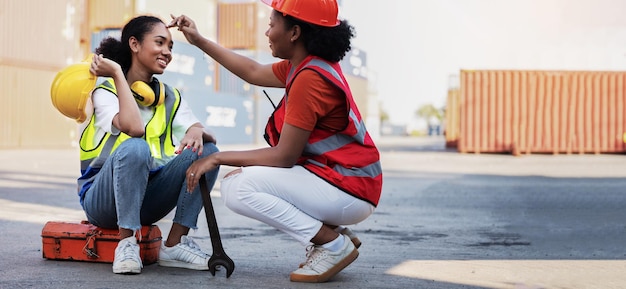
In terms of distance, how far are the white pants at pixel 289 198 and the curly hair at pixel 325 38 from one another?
507 millimetres

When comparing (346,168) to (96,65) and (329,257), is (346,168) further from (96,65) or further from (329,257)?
(96,65)

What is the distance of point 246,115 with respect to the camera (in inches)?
1415

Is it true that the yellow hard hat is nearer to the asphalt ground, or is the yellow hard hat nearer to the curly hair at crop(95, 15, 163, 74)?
the curly hair at crop(95, 15, 163, 74)

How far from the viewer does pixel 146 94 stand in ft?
12.1

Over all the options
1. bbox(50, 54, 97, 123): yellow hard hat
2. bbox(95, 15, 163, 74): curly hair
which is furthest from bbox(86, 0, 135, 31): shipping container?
bbox(50, 54, 97, 123): yellow hard hat

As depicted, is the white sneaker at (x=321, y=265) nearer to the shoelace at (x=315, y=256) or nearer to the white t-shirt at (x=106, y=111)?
the shoelace at (x=315, y=256)

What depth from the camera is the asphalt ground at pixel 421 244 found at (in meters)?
3.53

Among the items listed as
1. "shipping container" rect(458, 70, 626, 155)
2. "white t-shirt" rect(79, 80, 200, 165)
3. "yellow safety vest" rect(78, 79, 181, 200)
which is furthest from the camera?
"shipping container" rect(458, 70, 626, 155)

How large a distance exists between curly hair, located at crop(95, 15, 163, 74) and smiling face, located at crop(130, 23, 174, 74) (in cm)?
3

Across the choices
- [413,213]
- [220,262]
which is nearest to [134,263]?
[220,262]

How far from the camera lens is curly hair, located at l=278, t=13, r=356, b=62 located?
335 cm

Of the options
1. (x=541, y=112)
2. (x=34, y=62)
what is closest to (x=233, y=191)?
(x=541, y=112)

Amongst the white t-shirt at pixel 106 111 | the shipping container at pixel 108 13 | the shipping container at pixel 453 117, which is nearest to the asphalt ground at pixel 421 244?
the white t-shirt at pixel 106 111

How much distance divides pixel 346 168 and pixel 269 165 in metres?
0.33
